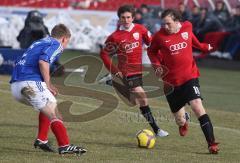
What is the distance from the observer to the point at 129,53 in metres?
13.3

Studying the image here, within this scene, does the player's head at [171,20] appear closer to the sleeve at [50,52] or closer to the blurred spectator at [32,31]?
the sleeve at [50,52]

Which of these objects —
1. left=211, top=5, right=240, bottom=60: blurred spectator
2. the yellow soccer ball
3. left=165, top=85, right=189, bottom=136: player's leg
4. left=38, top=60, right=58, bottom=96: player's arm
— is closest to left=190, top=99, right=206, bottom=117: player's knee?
left=165, top=85, right=189, bottom=136: player's leg

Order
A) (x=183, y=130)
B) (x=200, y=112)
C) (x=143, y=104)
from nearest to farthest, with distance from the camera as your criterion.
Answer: (x=200, y=112) → (x=183, y=130) → (x=143, y=104)

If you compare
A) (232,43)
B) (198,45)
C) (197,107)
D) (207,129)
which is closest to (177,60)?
(198,45)

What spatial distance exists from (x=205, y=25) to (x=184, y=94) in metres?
16.5

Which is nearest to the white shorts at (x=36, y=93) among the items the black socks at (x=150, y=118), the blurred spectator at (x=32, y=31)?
the black socks at (x=150, y=118)

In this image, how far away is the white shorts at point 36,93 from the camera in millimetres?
10258

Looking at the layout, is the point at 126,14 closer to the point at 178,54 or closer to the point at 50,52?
the point at 178,54

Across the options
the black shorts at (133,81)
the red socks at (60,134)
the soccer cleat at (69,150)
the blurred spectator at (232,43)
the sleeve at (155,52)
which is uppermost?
the sleeve at (155,52)

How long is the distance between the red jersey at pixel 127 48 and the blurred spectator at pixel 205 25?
14.2 meters

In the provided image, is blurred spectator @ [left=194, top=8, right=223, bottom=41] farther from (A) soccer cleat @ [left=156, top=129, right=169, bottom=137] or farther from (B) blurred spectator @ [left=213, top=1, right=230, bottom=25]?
(A) soccer cleat @ [left=156, top=129, right=169, bottom=137]

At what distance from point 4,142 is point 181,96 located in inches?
104

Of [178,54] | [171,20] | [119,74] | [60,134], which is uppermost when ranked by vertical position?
[171,20]

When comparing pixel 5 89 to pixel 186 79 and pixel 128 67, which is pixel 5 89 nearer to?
pixel 128 67
